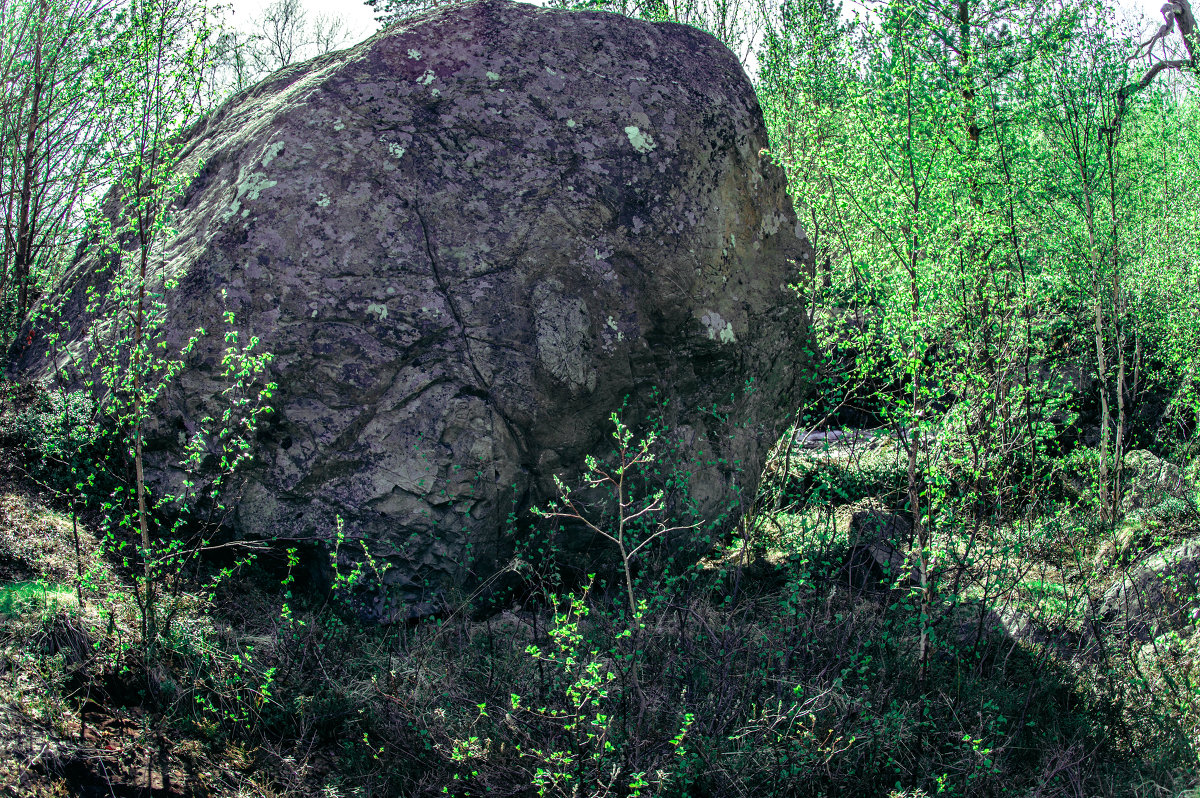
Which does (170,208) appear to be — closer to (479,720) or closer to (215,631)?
(215,631)

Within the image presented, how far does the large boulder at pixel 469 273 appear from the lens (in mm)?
4598

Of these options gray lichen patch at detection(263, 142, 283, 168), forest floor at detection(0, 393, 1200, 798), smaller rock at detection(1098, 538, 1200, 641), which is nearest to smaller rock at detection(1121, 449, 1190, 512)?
smaller rock at detection(1098, 538, 1200, 641)

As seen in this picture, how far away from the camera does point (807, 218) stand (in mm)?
7391

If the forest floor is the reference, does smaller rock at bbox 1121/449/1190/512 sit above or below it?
below

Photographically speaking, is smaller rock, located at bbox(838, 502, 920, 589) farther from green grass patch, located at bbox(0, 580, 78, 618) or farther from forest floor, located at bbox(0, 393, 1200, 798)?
green grass patch, located at bbox(0, 580, 78, 618)

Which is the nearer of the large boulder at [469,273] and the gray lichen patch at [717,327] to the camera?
the large boulder at [469,273]

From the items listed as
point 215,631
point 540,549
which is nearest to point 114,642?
point 215,631

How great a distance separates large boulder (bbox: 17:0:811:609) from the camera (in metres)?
4.60

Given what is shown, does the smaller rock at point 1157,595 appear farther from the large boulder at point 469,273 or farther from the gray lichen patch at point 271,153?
the gray lichen patch at point 271,153

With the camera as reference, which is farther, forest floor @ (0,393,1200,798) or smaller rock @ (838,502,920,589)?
smaller rock @ (838,502,920,589)

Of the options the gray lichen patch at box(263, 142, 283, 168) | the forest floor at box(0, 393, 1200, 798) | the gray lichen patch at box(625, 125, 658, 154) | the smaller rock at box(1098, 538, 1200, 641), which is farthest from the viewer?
the gray lichen patch at box(625, 125, 658, 154)

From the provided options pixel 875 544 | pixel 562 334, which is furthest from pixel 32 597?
pixel 875 544

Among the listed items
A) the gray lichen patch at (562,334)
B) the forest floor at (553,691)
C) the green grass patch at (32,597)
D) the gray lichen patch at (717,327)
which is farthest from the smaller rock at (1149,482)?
the green grass patch at (32,597)

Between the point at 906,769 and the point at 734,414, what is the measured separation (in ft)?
8.37
